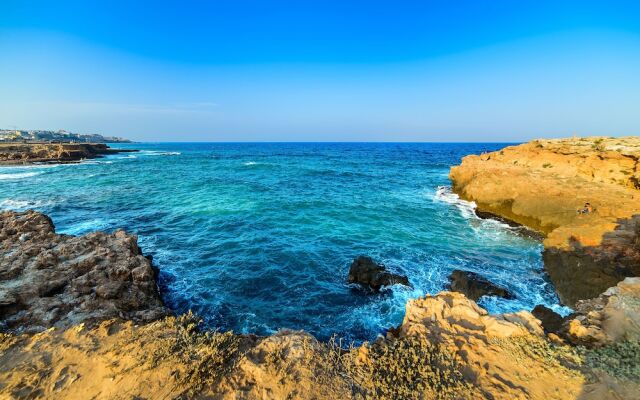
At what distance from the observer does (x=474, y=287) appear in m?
12.5

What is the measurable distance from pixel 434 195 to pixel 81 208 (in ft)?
128

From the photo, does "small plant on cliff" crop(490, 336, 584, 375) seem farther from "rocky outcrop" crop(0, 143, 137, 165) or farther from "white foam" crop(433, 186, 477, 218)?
"rocky outcrop" crop(0, 143, 137, 165)

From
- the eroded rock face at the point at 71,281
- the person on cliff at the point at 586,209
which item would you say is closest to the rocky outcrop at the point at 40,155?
the eroded rock face at the point at 71,281

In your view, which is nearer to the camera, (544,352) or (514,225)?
(544,352)

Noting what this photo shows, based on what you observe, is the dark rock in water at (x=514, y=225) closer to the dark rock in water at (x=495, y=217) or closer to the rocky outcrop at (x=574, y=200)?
the dark rock in water at (x=495, y=217)

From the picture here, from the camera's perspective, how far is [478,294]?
12.3m

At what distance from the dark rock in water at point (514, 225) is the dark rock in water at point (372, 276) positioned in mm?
12562

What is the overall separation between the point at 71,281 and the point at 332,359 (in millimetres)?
10643

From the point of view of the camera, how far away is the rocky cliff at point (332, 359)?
5285 mm

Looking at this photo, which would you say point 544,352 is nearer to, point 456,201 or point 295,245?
point 295,245

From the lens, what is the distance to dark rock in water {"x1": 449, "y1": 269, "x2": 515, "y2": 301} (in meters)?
12.3

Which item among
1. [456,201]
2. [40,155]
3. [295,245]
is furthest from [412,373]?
[40,155]

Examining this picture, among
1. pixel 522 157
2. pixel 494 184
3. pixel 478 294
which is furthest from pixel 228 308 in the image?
pixel 522 157

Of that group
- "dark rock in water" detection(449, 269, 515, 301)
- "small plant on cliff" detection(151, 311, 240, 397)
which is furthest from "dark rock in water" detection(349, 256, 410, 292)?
"small plant on cliff" detection(151, 311, 240, 397)
